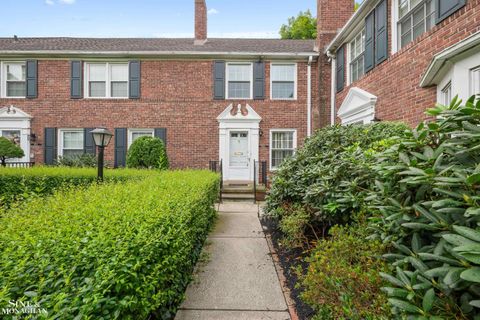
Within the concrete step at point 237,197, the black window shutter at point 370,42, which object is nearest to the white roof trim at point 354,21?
the black window shutter at point 370,42

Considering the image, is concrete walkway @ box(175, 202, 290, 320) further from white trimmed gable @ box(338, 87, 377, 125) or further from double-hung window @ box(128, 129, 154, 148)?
double-hung window @ box(128, 129, 154, 148)

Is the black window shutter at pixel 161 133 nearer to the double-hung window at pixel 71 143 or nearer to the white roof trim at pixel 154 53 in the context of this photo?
the white roof trim at pixel 154 53

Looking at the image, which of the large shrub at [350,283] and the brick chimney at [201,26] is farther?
the brick chimney at [201,26]

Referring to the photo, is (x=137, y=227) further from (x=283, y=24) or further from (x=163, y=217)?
(x=283, y=24)

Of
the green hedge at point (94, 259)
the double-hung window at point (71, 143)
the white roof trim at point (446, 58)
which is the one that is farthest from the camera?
the double-hung window at point (71, 143)

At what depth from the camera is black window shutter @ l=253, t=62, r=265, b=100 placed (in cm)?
1143

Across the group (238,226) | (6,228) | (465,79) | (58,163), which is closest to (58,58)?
(58,163)

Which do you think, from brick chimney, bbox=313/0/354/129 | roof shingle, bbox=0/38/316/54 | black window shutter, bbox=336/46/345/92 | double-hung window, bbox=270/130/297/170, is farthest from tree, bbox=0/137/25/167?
black window shutter, bbox=336/46/345/92

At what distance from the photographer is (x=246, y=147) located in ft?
Result: 38.0

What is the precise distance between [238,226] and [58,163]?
879cm

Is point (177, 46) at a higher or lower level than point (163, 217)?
higher

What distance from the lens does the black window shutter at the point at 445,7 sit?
466 cm

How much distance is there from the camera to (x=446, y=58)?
4.49m

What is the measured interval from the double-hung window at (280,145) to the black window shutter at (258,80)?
1.59 metres
